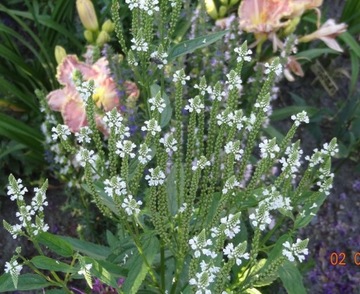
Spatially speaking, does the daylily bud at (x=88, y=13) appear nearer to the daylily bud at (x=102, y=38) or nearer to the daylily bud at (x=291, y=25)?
the daylily bud at (x=102, y=38)

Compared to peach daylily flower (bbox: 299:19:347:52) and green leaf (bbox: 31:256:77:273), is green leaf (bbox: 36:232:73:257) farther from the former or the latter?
peach daylily flower (bbox: 299:19:347:52)

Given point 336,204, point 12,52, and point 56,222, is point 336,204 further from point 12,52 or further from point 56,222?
point 12,52

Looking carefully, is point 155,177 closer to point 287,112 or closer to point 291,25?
point 291,25

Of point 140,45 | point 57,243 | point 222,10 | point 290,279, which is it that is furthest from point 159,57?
point 222,10

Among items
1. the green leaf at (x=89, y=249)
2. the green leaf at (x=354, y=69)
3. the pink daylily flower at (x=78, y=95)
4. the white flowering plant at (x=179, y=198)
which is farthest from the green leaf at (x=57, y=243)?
the green leaf at (x=354, y=69)

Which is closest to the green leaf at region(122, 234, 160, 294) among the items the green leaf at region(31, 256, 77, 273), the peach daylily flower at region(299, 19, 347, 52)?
the green leaf at region(31, 256, 77, 273)
